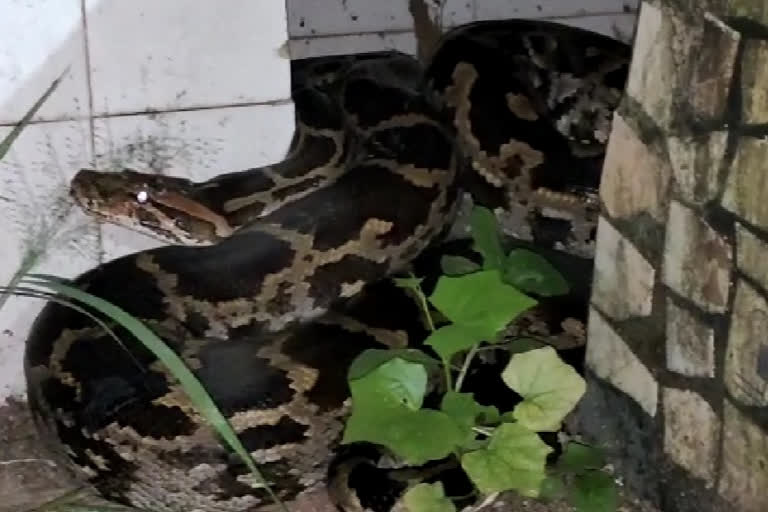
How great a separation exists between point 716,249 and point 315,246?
119 centimetres

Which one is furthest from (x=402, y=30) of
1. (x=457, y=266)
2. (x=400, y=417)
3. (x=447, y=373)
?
(x=400, y=417)

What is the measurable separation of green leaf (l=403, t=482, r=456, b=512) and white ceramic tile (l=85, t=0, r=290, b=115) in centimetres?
126

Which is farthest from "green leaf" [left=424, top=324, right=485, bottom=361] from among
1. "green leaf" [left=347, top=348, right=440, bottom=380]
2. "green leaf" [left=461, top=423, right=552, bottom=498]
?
"green leaf" [left=461, top=423, right=552, bottom=498]

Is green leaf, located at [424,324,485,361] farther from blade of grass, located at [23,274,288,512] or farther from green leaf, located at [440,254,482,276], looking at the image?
blade of grass, located at [23,274,288,512]

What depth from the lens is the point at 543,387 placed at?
2.77m

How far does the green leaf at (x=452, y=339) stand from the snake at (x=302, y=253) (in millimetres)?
368

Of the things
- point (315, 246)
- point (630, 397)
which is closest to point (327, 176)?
point (315, 246)

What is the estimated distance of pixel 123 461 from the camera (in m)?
2.92

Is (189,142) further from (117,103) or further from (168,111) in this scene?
(117,103)

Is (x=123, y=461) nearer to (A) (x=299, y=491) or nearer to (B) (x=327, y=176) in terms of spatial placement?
(A) (x=299, y=491)

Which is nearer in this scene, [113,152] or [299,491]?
[299,491]

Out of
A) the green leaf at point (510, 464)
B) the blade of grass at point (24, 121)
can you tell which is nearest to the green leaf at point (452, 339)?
the green leaf at point (510, 464)

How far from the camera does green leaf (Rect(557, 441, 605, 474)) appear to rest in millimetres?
2953

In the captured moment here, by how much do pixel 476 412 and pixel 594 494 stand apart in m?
0.37
